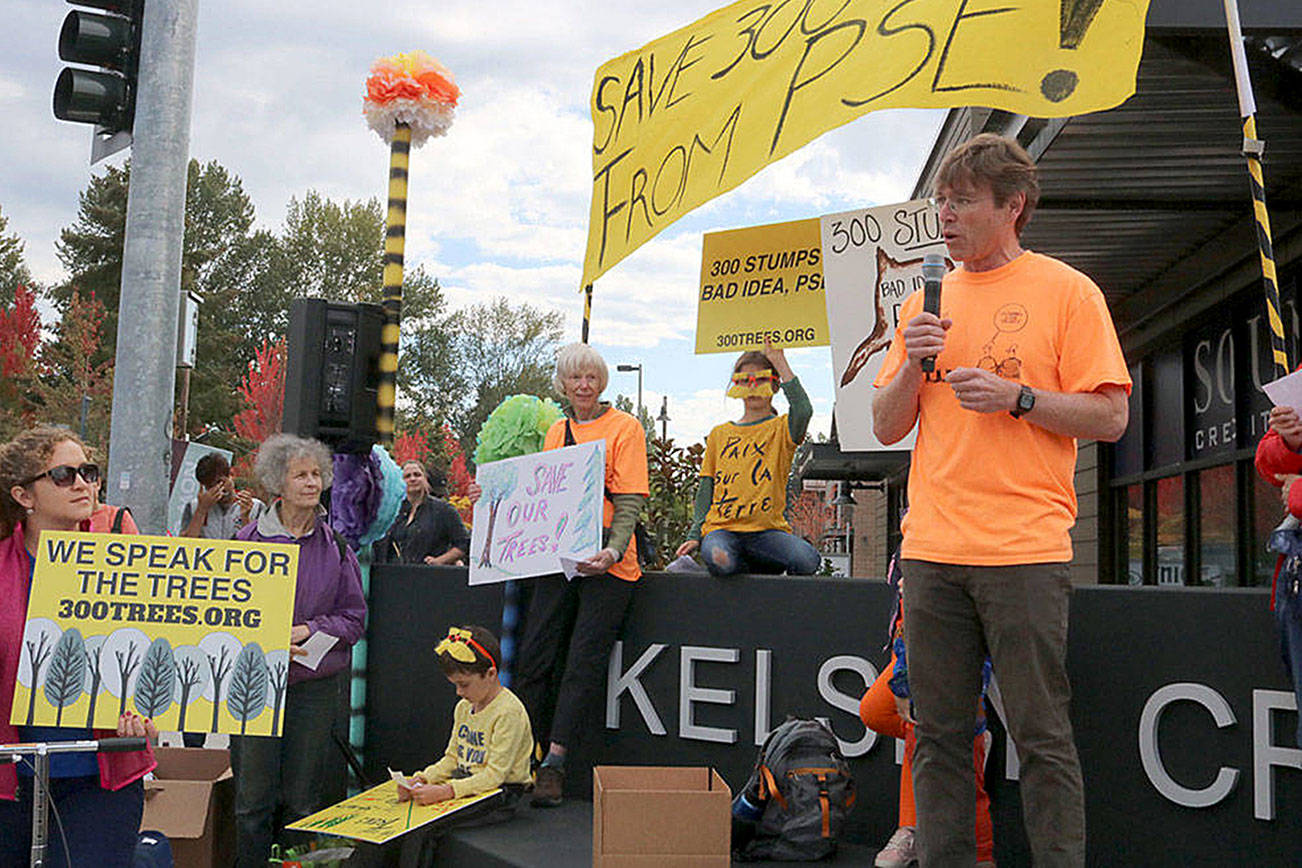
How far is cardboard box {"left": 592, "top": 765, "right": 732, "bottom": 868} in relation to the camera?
373 cm

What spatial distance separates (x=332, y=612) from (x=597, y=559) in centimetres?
109

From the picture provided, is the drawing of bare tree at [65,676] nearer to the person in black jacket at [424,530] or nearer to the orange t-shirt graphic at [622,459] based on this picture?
the orange t-shirt graphic at [622,459]

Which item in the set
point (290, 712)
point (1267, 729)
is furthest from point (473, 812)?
point (1267, 729)

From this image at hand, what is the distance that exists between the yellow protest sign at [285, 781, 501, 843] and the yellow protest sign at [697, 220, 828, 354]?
8.51 feet

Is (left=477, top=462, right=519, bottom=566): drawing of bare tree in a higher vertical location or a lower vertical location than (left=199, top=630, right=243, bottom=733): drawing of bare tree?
higher

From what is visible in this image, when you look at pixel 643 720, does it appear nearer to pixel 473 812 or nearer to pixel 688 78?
pixel 473 812

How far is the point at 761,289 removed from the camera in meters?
6.02

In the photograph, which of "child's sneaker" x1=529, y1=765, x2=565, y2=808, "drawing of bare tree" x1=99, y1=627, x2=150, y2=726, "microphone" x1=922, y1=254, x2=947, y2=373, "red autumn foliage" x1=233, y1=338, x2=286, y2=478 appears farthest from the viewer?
"red autumn foliage" x1=233, y1=338, x2=286, y2=478

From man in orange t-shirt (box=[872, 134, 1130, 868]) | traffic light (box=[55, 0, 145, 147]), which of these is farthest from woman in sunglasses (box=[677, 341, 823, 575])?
traffic light (box=[55, 0, 145, 147])

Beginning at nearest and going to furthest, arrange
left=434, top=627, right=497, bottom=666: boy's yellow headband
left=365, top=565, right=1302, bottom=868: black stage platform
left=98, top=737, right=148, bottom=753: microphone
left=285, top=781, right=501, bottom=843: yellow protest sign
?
left=98, top=737, right=148, bottom=753: microphone
left=365, top=565, right=1302, bottom=868: black stage platform
left=285, top=781, right=501, bottom=843: yellow protest sign
left=434, top=627, right=497, bottom=666: boy's yellow headband

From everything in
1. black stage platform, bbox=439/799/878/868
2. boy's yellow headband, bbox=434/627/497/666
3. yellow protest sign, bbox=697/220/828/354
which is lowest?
black stage platform, bbox=439/799/878/868

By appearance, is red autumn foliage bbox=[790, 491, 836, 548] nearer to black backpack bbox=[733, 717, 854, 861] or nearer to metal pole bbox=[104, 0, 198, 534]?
metal pole bbox=[104, 0, 198, 534]

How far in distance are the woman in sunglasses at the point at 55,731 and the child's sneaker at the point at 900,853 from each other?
7.29 ft

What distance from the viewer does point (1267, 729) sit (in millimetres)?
3594
